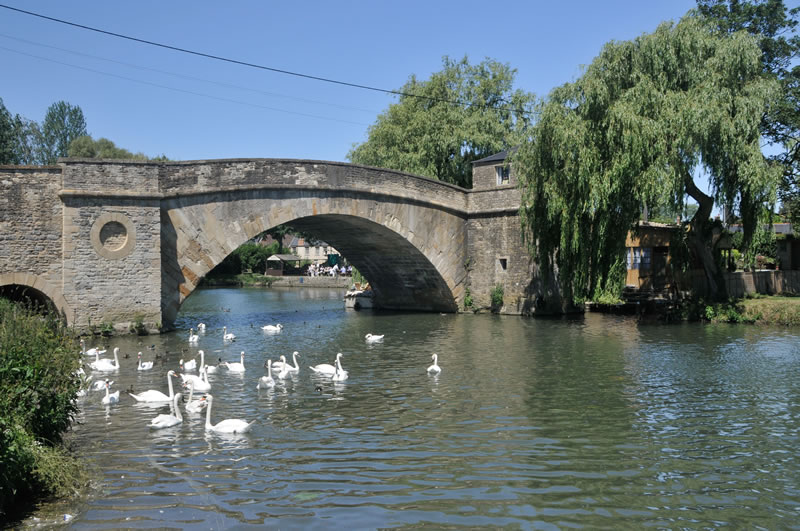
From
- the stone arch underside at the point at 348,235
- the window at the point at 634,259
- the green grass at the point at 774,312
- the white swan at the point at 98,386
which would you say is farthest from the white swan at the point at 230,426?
the window at the point at 634,259

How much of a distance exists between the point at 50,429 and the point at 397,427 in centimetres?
419

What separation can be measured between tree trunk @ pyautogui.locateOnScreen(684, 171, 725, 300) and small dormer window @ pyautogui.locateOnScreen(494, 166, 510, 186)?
7.01m

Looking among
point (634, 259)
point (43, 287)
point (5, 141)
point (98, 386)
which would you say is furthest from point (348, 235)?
point (5, 141)

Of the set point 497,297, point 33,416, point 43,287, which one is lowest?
point 33,416

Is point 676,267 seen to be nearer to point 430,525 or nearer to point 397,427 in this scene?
point 397,427

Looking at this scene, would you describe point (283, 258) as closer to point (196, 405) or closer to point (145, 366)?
point (145, 366)

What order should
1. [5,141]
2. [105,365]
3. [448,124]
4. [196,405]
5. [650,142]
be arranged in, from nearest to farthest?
[196,405] < [105,365] < [650,142] < [448,124] < [5,141]

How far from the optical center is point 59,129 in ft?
228

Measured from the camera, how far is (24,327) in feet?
24.6

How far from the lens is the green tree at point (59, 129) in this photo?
6806cm

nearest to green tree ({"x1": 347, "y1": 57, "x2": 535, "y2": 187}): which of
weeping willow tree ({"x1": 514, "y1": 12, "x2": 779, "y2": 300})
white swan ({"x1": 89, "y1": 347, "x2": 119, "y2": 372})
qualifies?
weeping willow tree ({"x1": 514, "y1": 12, "x2": 779, "y2": 300})

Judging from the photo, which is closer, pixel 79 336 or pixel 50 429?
pixel 50 429

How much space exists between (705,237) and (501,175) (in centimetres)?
784

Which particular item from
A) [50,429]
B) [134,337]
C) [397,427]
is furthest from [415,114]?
[50,429]
